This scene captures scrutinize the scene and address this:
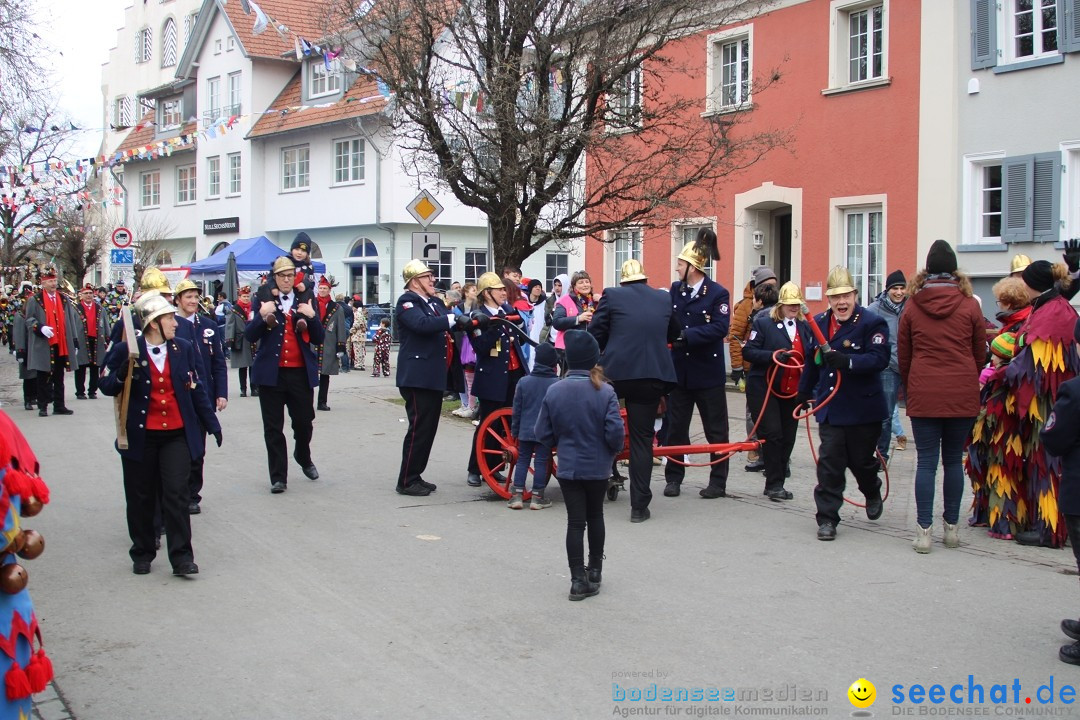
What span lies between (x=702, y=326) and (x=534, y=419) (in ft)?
5.39

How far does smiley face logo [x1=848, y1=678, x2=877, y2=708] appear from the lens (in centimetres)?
480

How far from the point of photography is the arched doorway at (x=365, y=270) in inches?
1485

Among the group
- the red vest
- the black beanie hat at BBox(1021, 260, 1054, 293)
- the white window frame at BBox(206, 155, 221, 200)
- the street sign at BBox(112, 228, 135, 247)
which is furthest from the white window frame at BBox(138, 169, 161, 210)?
the black beanie hat at BBox(1021, 260, 1054, 293)

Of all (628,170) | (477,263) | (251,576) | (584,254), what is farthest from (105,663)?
(477,263)

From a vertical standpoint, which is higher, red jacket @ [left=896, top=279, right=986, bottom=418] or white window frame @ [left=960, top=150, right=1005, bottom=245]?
white window frame @ [left=960, top=150, right=1005, bottom=245]

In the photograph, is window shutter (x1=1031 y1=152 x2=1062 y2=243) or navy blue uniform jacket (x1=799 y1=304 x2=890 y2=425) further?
window shutter (x1=1031 y1=152 x2=1062 y2=243)

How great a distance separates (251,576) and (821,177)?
14.3 meters

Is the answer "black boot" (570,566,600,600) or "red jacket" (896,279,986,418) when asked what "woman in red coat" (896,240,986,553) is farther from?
"black boot" (570,566,600,600)

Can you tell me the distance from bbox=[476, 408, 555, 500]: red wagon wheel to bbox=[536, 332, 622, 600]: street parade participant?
2.82 metres

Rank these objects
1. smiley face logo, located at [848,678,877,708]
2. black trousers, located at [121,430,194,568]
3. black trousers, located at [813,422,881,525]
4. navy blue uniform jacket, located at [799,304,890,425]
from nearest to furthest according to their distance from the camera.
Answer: smiley face logo, located at [848,678,877,708], black trousers, located at [121,430,194,568], navy blue uniform jacket, located at [799,304,890,425], black trousers, located at [813,422,881,525]

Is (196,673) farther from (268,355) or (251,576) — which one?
(268,355)

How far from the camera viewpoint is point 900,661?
5320 millimetres

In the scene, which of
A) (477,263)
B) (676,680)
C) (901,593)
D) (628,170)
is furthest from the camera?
(477,263)

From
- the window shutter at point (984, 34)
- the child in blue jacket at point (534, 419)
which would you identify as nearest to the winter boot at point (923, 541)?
the child in blue jacket at point (534, 419)
